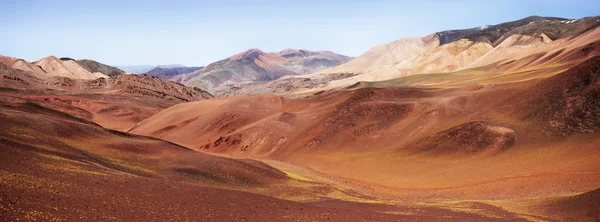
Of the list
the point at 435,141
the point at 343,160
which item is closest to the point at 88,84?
the point at 343,160

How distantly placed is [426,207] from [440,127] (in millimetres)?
31437

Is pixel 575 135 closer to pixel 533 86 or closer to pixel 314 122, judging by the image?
pixel 533 86

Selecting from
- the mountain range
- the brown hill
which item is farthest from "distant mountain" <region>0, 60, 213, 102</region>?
the brown hill

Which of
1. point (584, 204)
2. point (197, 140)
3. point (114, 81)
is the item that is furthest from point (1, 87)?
point (584, 204)

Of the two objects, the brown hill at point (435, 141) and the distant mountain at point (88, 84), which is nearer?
the brown hill at point (435, 141)

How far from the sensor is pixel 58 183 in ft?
73.0

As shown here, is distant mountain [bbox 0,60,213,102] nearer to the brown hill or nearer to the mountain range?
the mountain range

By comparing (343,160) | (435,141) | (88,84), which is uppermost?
(88,84)

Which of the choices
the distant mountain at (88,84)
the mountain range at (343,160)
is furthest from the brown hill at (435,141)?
the distant mountain at (88,84)

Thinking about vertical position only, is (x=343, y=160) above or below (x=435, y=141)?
below

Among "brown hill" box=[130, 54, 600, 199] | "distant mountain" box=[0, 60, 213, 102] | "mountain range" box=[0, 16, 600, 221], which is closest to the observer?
"mountain range" box=[0, 16, 600, 221]

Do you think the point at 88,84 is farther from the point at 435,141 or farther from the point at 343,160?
the point at 435,141

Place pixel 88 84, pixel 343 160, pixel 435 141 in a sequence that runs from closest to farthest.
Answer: pixel 435 141, pixel 343 160, pixel 88 84

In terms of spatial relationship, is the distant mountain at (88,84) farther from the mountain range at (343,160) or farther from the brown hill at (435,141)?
the brown hill at (435,141)
